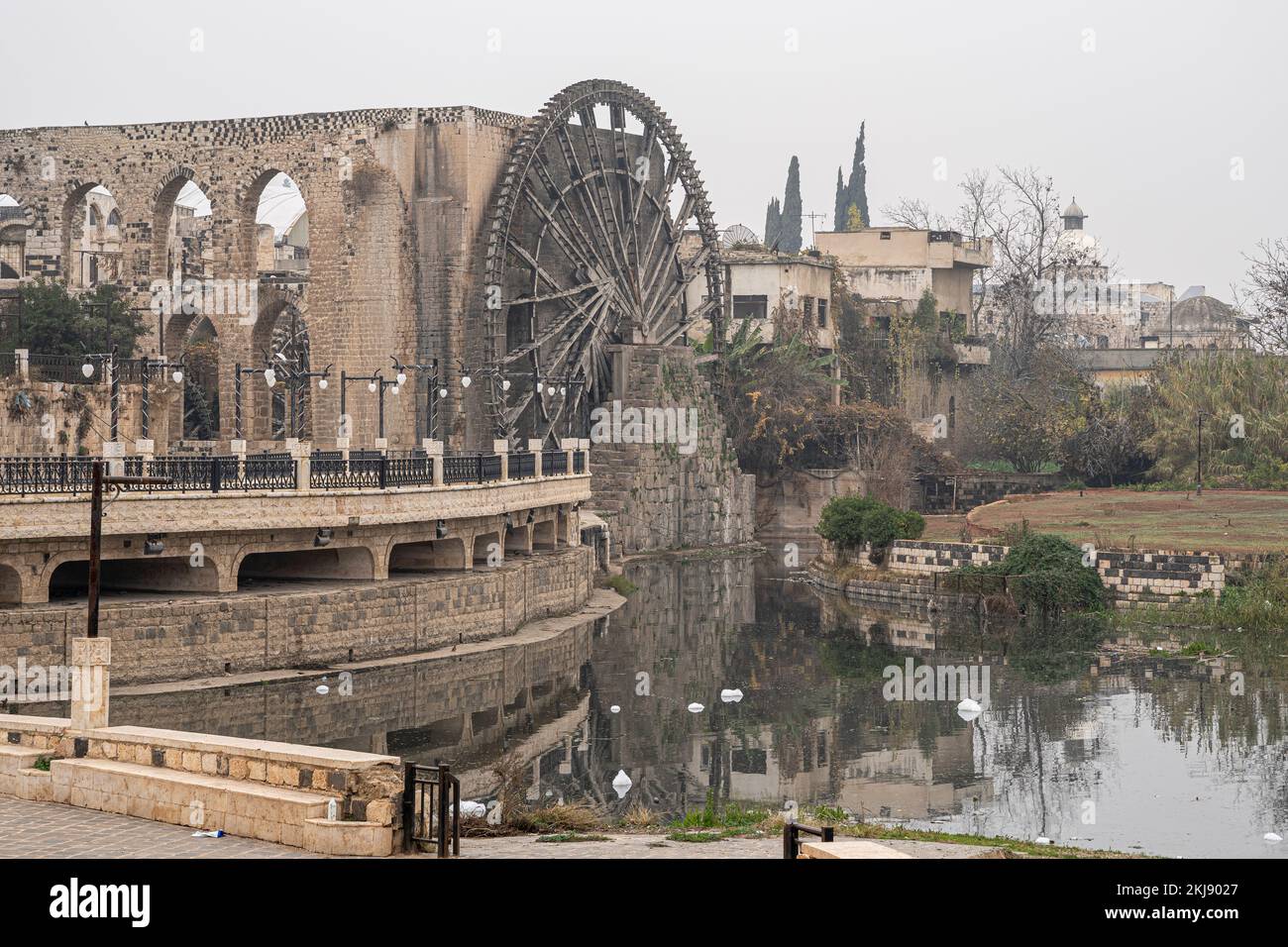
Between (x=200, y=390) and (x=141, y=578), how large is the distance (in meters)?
23.8

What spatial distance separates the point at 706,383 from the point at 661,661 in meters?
20.2

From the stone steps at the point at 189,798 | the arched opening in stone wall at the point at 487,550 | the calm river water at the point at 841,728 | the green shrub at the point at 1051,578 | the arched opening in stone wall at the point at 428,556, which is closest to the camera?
the stone steps at the point at 189,798

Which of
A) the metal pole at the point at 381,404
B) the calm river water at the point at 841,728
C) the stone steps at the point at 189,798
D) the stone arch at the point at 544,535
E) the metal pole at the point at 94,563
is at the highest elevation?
the metal pole at the point at 381,404

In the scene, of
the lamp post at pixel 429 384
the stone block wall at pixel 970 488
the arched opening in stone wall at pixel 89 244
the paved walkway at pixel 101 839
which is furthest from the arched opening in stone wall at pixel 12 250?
the paved walkway at pixel 101 839

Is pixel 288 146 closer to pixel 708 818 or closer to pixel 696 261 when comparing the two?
pixel 696 261

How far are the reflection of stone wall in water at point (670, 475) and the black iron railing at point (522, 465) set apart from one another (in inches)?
336

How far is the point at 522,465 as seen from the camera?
3309cm

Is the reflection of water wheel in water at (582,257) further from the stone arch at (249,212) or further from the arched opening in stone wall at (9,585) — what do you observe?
the arched opening in stone wall at (9,585)

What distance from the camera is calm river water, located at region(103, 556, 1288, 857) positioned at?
758 inches

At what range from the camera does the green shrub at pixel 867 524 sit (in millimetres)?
38281

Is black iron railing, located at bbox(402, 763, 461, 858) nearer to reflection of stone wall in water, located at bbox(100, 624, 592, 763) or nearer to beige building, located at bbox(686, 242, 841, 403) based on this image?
reflection of stone wall in water, located at bbox(100, 624, 592, 763)

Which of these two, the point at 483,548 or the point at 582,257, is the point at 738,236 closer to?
the point at 582,257

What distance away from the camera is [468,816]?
51.5 ft
